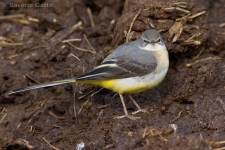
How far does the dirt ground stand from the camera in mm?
7363

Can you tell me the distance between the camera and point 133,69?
803cm

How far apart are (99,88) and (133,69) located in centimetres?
89

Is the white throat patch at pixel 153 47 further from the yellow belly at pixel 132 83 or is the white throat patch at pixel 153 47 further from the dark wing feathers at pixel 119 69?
the yellow belly at pixel 132 83

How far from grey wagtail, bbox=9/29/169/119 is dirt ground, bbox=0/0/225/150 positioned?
44 cm

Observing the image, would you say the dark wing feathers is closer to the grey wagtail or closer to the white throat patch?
the grey wagtail

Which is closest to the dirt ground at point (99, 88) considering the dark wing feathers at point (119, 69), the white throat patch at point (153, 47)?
the white throat patch at point (153, 47)

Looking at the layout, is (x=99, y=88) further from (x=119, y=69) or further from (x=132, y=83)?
(x=132, y=83)

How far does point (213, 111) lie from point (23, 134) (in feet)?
10.2

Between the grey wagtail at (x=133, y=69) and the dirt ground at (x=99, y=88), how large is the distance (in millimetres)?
440

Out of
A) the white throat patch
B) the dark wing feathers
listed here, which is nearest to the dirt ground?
the white throat patch

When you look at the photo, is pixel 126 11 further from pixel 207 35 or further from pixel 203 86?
pixel 203 86

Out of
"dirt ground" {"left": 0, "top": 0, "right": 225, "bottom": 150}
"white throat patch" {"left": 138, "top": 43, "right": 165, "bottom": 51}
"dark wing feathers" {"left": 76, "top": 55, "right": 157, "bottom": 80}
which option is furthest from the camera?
"white throat patch" {"left": 138, "top": 43, "right": 165, "bottom": 51}

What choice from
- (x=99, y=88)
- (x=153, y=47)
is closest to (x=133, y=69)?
(x=153, y=47)

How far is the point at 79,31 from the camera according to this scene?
32.7 ft
